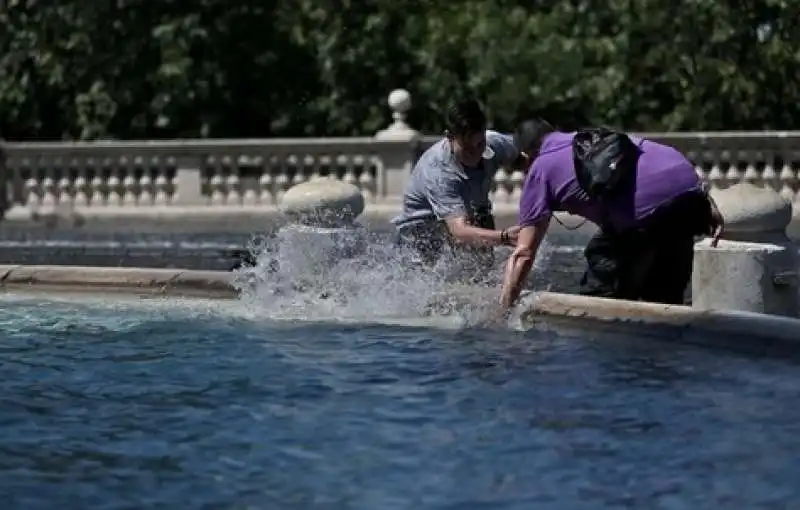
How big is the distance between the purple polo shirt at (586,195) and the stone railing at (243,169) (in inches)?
456

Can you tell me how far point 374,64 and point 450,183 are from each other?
1704cm

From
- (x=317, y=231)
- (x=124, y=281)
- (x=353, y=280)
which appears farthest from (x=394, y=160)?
(x=353, y=280)

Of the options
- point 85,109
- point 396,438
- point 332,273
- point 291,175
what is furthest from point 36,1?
point 396,438

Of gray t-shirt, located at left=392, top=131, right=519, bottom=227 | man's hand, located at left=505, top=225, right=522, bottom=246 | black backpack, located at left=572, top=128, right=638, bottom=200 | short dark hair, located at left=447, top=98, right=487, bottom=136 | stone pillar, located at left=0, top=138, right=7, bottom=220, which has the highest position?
short dark hair, located at left=447, top=98, right=487, bottom=136

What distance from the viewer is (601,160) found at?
9.20 metres

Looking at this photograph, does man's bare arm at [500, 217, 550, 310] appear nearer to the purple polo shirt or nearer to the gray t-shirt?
the purple polo shirt

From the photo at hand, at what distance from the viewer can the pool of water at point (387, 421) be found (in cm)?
605

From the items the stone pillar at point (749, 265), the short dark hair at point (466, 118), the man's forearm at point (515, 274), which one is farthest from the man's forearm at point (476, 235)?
the stone pillar at point (749, 265)

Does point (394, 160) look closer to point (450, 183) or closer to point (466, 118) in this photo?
point (450, 183)

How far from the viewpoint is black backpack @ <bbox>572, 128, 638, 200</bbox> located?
9211mm

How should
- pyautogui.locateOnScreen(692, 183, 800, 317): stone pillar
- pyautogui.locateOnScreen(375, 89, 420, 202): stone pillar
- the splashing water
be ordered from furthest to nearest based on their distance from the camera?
1. pyautogui.locateOnScreen(375, 89, 420, 202): stone pillar
2. the splashing water
3. pyautogui.locateOnScreen(692, 183, 800, 317): stone pillar

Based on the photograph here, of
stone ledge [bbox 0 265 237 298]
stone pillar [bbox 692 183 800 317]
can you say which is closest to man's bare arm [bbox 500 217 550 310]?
stone pillar [bbox 692 183 800 317]

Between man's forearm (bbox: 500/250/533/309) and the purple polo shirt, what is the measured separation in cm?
18

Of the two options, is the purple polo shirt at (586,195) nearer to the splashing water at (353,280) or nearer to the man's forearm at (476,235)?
the man's forearm at (476,235)
